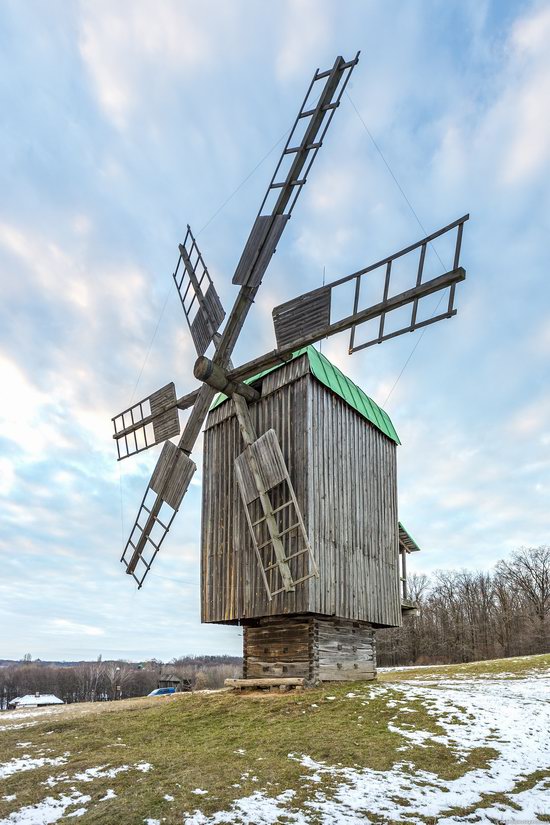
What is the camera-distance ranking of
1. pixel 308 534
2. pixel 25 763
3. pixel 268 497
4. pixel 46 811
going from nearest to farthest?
pixel 46 811 → pixel 25 763 → pixel 308 534 → pixel 268 497

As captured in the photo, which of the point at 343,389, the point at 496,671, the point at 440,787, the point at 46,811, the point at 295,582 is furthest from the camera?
the point at 496,671

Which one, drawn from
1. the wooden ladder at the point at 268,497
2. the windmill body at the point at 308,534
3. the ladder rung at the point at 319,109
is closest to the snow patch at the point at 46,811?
the wooden ladder at the point at 268,497

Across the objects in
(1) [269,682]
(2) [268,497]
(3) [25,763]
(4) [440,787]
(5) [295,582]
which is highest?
(2) [268,497]

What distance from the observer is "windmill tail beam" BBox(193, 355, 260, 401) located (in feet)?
45.1

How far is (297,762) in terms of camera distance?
775 cm

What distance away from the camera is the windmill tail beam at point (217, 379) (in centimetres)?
1375

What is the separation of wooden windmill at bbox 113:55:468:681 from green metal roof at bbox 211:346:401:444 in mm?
61

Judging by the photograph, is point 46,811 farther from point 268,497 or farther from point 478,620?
point 478,620

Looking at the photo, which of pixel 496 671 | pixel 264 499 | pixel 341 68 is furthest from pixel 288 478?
pixel 496 671

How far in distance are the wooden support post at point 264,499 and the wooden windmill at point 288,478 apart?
31 millimetres

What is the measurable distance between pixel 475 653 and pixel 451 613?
5434 mm

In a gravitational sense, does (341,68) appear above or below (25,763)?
above

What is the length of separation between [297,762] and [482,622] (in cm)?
4840

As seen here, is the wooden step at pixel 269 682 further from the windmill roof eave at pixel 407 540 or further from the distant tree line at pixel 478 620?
the distant tree line at pixel 478 620
